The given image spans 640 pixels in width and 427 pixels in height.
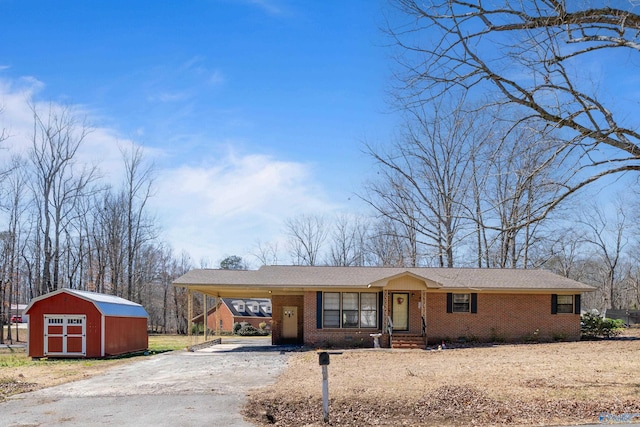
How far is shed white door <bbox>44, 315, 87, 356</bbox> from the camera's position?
23844 mm

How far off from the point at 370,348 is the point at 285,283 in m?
4.45

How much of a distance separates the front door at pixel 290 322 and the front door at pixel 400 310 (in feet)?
17.1

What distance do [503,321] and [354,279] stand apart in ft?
22.4

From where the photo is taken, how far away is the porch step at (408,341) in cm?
2411

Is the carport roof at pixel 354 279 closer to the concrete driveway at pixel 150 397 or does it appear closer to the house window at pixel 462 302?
the house window at pixel 462 302

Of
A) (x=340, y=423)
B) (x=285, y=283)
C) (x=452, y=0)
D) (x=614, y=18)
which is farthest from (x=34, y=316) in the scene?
(x=614, y=18)

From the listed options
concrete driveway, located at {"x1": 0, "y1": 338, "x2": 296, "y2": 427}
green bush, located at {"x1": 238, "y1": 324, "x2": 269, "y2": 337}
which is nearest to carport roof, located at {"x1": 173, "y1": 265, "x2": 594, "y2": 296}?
concrete driveway, located at {"x1": 0, "y1": 338, "x2": 296, "y2": 427}

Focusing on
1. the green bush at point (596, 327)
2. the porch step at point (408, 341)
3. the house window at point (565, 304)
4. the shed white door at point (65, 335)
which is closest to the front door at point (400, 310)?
the porch step at point (408, 341)

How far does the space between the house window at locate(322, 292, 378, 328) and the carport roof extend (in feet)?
2.13

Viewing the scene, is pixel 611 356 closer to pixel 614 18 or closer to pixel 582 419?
pixel 582 419

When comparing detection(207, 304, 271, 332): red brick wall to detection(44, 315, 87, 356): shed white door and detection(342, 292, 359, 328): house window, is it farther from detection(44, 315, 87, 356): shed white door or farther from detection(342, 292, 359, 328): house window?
detection(44, 315, 87, 356): shed white door

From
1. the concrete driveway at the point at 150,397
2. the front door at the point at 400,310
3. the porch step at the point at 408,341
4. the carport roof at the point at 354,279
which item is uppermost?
the carport roof at the point at 354,279

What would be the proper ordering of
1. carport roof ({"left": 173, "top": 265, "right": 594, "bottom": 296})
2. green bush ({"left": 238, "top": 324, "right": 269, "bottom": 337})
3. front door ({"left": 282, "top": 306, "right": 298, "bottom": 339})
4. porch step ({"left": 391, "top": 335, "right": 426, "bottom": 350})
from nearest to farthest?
porch step ({"left": 391, "top": 335, "right": 426, "bottom": 350}), carport roof ({"left": 173, "top": 265, "right": 594, "bottom": 296}), front door ({"left": 282, "top": 306, "right": 298, "bottom": 339}), green bush ({"left": 238, "top": 324, "right": 269, "bottom": 337})

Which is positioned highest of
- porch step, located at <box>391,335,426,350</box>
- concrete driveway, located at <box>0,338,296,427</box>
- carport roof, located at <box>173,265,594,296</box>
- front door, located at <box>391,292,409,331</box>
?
carport roof, located at <box>173,265,594,296</box>
